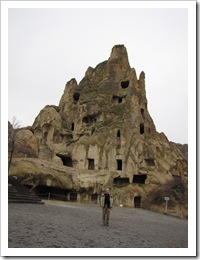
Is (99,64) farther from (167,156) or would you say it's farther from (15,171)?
(15,171)

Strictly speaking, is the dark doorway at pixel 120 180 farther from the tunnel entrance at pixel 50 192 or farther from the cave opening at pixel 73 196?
the tunnel entrance at pixel 50 192

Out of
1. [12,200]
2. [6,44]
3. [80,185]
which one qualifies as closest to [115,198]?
[80,185]

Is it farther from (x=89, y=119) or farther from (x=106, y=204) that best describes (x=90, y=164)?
(x=106, y=204)

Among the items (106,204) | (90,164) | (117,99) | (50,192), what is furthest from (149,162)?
(106,204)

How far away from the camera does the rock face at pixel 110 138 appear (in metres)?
39.8

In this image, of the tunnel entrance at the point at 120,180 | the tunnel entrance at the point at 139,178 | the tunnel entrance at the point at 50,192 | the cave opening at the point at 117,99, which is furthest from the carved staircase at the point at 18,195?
the cave opening at the point at 117,99

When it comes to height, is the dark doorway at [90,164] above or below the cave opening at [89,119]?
below

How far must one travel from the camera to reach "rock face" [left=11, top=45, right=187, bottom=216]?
3984cm

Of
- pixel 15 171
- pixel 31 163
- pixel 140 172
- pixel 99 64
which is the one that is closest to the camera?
pixel 15 171

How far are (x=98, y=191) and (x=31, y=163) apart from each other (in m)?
11.4

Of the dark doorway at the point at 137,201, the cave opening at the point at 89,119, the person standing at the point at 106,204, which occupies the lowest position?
the dark doorway at the point at 137,201

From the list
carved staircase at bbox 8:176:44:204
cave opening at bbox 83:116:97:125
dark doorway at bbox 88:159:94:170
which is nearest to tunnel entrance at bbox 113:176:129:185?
dark doorway at bbox 88:159:94:170

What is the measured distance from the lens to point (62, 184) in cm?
3366

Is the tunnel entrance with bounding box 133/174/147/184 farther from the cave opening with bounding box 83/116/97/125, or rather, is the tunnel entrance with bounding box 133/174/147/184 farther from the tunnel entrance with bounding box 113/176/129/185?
the cave opening with bounding box 83/116/97/125
